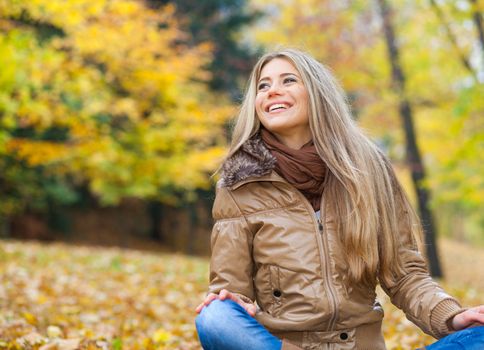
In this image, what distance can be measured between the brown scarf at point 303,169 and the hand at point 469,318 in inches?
27.3

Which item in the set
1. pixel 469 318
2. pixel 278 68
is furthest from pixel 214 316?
pixel 278 68

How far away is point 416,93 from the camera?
10.9 metres

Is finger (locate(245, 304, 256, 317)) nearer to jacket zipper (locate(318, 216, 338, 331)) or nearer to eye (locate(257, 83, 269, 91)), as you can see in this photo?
jacket zipper (locate(318, 216, 338, 331))

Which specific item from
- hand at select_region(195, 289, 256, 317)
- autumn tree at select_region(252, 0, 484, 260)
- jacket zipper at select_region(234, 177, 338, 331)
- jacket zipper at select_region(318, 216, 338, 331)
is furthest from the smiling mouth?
autumn tree at select_region(252, 0, 484, 260)

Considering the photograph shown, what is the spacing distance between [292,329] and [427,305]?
0.55 meters

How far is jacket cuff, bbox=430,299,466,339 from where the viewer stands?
7.11ft

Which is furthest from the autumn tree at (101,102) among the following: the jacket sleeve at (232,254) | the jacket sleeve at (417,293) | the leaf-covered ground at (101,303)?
the jacket sleeve at (417,293)

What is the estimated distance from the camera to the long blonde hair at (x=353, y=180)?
7.64 ft

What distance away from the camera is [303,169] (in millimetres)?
2408

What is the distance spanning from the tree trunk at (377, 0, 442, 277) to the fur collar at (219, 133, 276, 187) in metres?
8.28

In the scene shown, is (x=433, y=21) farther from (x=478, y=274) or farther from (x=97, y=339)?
(x=478, y=274)

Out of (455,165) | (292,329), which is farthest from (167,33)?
(292,329)

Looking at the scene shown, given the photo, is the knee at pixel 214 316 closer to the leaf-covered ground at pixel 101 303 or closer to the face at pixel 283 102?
the face at pixel 283 102

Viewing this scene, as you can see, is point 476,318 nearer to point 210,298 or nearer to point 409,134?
point 210,298
